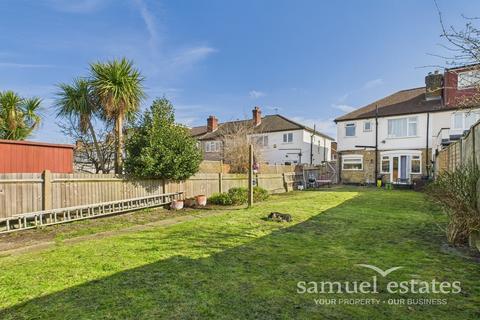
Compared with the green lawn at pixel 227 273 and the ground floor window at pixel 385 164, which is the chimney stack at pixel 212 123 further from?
the green lawn at pixel 227 273

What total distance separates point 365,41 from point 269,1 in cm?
418

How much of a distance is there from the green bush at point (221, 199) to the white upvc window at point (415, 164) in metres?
17.2

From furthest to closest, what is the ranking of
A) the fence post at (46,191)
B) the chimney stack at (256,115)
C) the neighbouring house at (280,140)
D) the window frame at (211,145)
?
the window frame at (211,145)
the chimney stack at (256,115)
the neighbouring house at (280,140)
the fence post at (46,191)

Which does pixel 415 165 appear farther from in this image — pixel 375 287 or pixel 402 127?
pixel 375 287

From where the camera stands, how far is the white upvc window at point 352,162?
24.9 meters

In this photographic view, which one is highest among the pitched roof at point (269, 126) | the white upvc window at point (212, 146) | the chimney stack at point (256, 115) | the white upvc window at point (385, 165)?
the chimney stack at point (256, 115)

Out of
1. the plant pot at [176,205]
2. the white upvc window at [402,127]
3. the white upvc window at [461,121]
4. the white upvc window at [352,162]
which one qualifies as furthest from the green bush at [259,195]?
the white upvc window at [461,121]

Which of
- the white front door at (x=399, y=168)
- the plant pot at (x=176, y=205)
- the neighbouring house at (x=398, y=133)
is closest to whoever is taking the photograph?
the plant pot at (x=176, y=205)

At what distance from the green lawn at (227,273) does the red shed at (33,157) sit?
136 inches

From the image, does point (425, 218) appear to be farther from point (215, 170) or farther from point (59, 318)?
point (215, 170)

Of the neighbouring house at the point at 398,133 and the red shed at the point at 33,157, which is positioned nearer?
the red shed at the point at 33,157

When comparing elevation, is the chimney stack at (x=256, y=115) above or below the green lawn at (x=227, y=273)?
above

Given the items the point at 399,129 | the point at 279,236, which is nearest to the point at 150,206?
the point at 279,236

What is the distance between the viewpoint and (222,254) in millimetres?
5172
